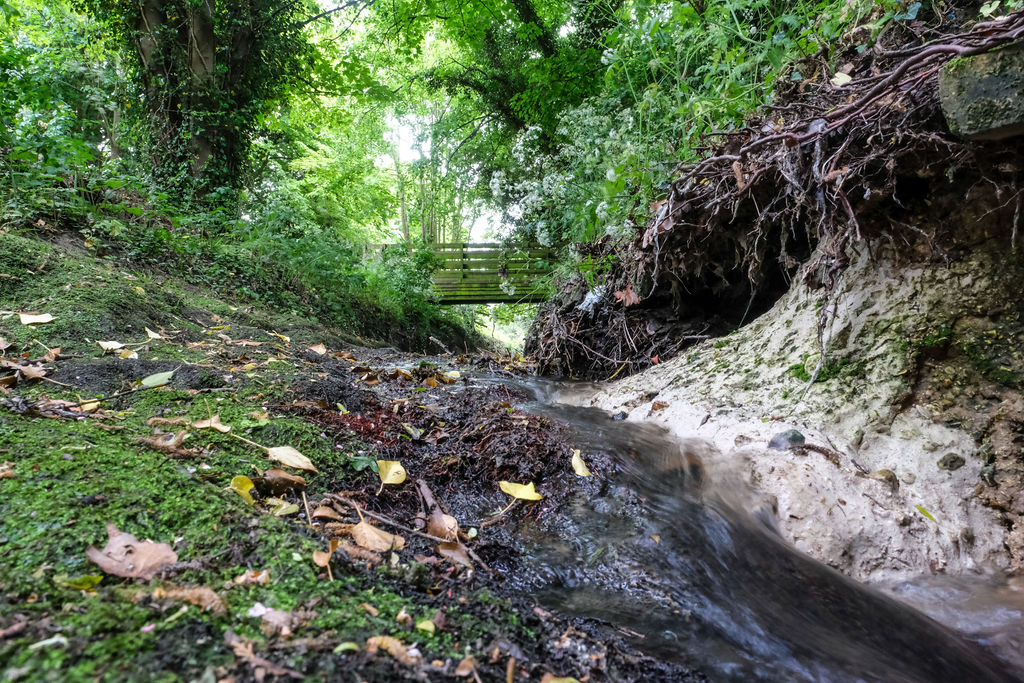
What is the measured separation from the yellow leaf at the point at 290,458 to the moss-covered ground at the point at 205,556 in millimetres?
42

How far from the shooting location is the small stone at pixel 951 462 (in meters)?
2.31

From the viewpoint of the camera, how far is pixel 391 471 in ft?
6.07

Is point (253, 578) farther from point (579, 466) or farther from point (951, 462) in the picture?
point (951, 462)

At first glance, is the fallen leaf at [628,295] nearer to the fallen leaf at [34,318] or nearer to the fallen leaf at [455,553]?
the fallen leaf at [455,553]

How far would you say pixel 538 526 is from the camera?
1861 millimetres

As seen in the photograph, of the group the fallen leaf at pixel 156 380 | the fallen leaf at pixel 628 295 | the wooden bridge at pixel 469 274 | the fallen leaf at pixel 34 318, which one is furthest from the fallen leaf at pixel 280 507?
the wooden bridge at pixel 469 274

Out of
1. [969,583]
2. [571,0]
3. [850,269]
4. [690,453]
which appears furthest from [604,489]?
[571,0]

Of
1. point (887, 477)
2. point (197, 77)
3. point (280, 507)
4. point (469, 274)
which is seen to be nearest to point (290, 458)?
point (280, 507)

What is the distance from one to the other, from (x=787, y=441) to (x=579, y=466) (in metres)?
1.23

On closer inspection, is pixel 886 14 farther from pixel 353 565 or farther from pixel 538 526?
pixel 353 565

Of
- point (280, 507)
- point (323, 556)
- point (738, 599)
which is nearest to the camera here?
point (323, 556)

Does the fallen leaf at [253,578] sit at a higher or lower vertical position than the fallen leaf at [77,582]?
lower

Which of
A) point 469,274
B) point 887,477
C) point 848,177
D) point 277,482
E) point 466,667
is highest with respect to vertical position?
point 848,177

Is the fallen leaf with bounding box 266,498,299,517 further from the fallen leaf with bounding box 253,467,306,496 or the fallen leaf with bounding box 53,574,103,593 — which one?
the fallen leaf with bounding box 53,574,103,593
